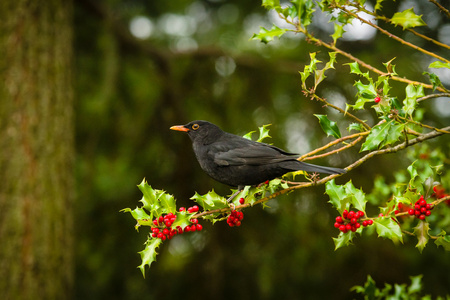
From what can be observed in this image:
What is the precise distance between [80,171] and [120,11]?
8.39ft

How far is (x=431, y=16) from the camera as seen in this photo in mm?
4902

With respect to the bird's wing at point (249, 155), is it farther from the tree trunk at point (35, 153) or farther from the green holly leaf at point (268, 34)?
the tree trunk at point (35, 153)

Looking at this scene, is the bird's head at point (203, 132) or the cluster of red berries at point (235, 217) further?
the bird's head at point (203, 132)

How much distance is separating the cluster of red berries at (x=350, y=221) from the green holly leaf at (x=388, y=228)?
0.09m

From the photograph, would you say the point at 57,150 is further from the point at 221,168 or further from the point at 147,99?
the point at 221,168

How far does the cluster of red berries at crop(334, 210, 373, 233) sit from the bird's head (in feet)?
4.45

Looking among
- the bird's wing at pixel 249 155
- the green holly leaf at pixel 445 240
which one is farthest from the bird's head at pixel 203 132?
the green holly leaf at pixel 445 240

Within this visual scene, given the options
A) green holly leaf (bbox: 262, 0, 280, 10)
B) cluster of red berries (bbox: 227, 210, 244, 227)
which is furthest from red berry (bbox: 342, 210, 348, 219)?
green holly leaf (bbox: 262, 0, 280, 10)

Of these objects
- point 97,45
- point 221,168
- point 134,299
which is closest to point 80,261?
point 134,299

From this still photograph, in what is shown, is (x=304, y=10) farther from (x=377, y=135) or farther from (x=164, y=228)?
(x=164, y=228)

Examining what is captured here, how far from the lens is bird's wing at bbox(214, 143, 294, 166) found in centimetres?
278

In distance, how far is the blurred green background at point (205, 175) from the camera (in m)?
4.45

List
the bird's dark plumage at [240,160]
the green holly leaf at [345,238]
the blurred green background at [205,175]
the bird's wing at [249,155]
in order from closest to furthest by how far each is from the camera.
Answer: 1. the green holly leaf at [345,238]
2. the bird's dark plumage at [240,160]
3. the bird's wing at [249,155]
4. the blurred green background at [205,175]

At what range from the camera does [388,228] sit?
1.93 meters
